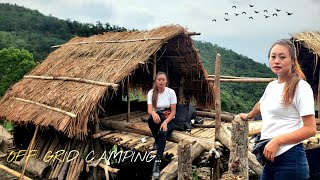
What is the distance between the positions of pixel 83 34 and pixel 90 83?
65.8ft

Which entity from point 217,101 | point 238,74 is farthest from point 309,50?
point 238,74

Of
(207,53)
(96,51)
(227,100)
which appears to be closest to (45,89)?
(96,51)

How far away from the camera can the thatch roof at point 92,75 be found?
7.06 meters

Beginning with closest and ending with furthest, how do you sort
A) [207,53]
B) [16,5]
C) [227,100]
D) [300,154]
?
[300,154]
[227,100]
[207,53]
[16,5]

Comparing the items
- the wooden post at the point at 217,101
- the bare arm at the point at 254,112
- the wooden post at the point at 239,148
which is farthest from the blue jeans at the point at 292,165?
the wooden post at the point at 217,101

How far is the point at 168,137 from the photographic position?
6137mm

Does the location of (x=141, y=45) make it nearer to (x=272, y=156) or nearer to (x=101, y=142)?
(x=101, y=142)

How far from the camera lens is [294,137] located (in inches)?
80.7

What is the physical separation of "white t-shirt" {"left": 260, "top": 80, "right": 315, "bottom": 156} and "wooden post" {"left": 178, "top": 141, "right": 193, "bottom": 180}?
61.6 inches

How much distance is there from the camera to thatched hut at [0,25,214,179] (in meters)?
7.12

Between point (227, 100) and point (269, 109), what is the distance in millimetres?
17607

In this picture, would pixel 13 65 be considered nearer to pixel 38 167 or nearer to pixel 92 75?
pixel 38 167

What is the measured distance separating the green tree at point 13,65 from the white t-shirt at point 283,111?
1692 centimetres

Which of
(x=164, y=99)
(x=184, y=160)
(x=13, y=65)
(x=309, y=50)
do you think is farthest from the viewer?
(x=13, y=65)
